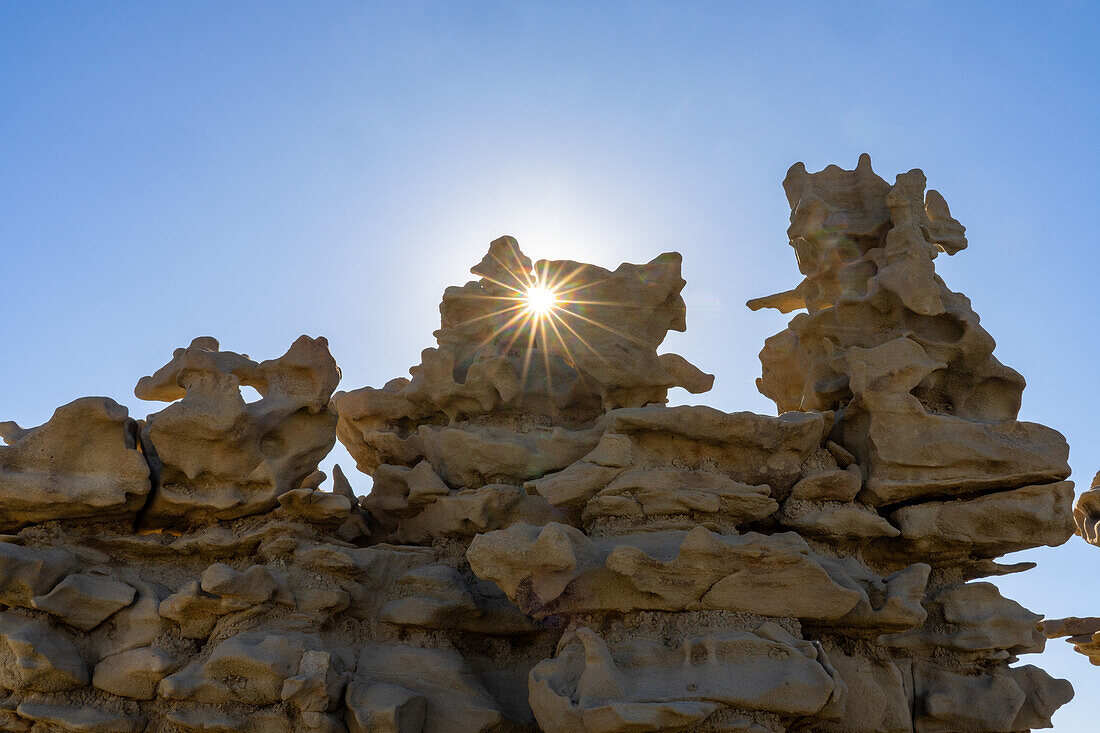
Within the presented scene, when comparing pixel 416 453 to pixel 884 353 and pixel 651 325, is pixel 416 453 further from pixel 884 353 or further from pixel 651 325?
pixel 884 353

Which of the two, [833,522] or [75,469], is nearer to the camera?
[833,522]

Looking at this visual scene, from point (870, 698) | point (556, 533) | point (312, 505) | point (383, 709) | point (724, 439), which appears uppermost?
point (724, 439)

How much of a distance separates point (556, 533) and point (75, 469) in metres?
3.76

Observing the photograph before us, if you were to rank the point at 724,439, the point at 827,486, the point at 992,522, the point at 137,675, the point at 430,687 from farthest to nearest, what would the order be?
the point at 992,522 < the point at 827,486 < the point at 724,439 < the point at 430,687 < the point at 137,675

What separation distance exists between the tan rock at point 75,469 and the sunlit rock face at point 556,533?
22 mm

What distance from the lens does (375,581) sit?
725 centimetres

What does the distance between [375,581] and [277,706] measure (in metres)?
1.20

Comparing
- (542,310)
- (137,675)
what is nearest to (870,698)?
(542,310)

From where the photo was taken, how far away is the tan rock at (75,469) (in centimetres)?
712

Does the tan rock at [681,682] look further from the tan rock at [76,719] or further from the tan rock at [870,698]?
the tan rock at [76,719]

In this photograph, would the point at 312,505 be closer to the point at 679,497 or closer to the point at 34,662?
the point at 34,662

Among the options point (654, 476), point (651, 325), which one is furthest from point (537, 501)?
point (651, 325)

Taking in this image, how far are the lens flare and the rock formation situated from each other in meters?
6.47

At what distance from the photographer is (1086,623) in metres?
10.5
